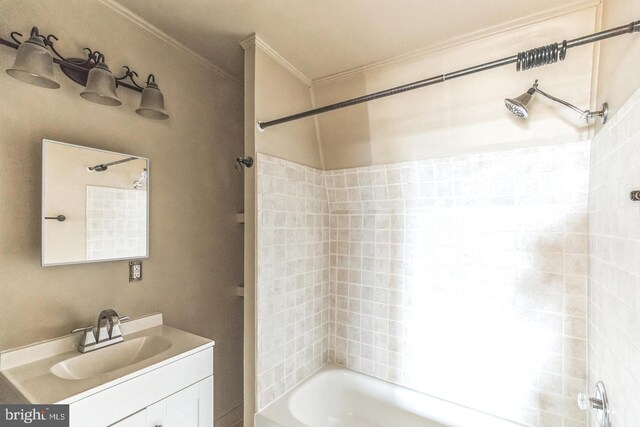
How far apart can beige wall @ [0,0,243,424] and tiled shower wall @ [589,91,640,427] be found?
6.67 ft

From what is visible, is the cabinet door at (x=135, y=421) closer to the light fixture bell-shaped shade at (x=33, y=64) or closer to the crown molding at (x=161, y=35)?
the light fixture bell-shaped shade at (x=33, y=64)

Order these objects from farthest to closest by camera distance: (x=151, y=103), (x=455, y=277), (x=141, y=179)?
1. (x=455, y=277)
2. (x=141, y=179)
3. (x=151, y=103)

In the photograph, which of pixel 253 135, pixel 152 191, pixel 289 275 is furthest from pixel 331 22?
pixel 289 275

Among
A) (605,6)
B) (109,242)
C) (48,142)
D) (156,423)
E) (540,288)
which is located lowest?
(156,423)

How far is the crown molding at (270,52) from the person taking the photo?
1600mm

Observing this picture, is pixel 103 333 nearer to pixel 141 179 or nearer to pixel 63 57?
pixel 141 179

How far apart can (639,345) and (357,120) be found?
1.64m

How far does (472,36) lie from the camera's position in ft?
4.89

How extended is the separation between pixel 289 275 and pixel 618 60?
5.92ft

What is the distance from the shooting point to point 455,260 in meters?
1.76

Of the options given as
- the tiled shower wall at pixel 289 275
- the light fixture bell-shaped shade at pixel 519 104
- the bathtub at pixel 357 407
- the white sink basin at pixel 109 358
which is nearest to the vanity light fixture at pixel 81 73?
the tiled shower wall at pixel 289 275

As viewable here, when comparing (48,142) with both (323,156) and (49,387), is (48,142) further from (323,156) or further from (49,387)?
(323,156)

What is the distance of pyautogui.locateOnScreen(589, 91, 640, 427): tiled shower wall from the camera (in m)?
0.82

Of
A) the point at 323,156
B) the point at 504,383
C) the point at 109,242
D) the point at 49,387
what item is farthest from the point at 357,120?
the point at 49,387
